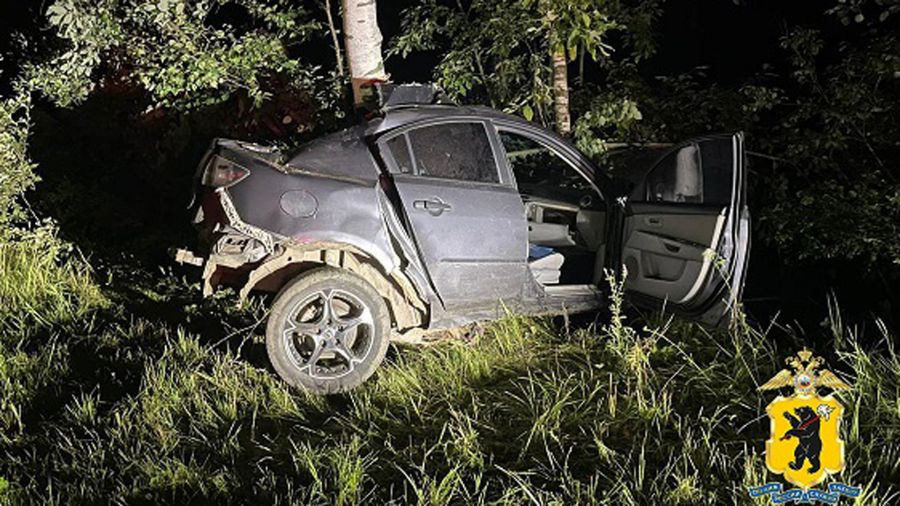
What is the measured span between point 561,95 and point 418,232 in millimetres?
2748

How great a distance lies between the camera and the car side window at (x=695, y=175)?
14.8 ft

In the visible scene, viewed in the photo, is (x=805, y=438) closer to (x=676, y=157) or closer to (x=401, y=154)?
(x=676, y=157)

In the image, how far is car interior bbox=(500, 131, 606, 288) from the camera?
5.26m

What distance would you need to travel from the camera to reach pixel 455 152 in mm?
4531

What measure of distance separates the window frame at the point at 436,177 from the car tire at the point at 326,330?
25.3 inches

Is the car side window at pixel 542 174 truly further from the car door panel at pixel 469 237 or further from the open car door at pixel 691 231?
the car door panel at pixel 469 237

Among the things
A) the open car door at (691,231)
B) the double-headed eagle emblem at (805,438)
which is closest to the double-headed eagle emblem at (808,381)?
the double-headed eagle emblem at (805,438)

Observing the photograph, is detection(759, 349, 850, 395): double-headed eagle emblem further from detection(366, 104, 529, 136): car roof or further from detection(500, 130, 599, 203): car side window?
detection(500, 130, 599, 203): car side window

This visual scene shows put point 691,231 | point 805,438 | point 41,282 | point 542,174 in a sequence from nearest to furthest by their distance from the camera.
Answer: point 805,438 → point 691,231 → point 41,282 → point 542,174

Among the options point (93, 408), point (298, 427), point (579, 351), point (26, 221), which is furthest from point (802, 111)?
point (26, 221)

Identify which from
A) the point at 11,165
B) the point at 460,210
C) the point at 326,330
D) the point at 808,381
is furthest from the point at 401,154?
the point at 11,165

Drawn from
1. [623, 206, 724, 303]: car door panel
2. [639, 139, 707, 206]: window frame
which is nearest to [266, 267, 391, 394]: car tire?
[623, 206, 724, 303]: car door panel

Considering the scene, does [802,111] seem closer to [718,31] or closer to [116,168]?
[718,31]

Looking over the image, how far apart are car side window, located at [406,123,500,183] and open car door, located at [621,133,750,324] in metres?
0.94
